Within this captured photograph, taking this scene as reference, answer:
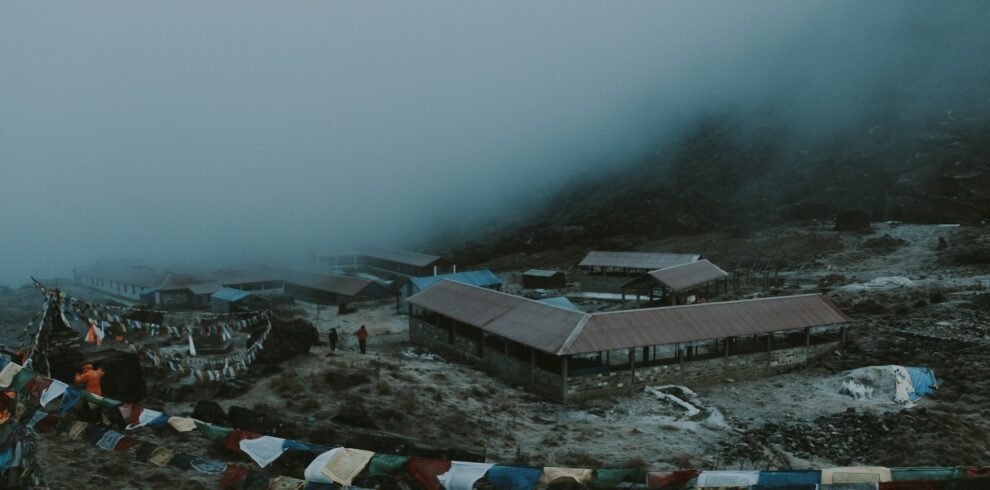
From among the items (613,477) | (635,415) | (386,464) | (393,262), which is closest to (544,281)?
(393,262)

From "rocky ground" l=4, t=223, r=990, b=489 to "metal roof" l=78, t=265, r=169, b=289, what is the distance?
3093 cm

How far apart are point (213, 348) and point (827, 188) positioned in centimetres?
8954

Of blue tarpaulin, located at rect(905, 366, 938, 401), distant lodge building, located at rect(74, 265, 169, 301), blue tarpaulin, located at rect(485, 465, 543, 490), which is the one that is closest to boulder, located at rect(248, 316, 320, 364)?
blue tarpaulin, located at rect(485, 465, 543, 490)

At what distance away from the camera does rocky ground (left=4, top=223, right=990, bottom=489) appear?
747 inches

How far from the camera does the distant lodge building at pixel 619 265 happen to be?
199ft

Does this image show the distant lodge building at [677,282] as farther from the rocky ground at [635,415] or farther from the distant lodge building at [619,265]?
the rocky ground at [635,415]

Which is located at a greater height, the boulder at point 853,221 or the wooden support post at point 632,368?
the boulder at point 853,221

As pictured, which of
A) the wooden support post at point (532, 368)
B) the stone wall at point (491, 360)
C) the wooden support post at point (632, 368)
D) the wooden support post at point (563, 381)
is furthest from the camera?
the wooden support post at point (532, 368)

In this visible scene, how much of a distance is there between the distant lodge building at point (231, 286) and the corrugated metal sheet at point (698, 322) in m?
34.6

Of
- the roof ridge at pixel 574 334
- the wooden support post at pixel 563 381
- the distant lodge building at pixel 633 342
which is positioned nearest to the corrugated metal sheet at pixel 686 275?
the distant lodge building at pixel 633 342

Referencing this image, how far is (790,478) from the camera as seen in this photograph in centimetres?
1151

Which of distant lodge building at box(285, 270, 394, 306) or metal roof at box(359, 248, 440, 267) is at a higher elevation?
metal roof at box(359, 248, 440, 267)

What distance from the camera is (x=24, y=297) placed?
64.1 meters

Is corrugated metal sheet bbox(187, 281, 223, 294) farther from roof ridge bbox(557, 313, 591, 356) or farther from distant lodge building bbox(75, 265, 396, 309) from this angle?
roof ridge bbox(557, 313, 591, 356)
